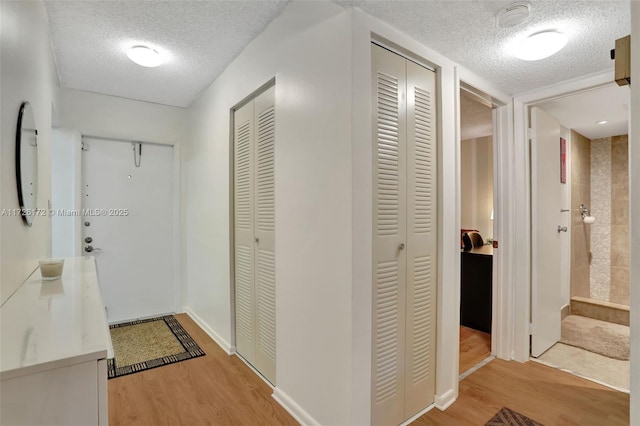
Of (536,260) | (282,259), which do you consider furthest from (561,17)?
(282,259)

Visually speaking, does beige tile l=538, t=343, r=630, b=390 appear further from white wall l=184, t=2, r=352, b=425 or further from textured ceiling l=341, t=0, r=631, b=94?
textured ceiling l=341, t=0, r=631, b=94

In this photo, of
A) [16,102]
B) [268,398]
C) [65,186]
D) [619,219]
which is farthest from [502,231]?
[65,186]

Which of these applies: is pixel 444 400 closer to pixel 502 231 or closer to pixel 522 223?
pixel 502 231

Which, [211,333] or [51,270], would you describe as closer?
[51,270]

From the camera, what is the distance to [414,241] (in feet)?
6.22

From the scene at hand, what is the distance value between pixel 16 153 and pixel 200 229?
205 cm

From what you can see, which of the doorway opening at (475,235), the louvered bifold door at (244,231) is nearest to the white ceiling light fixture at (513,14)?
the doorway opening at (475,235)

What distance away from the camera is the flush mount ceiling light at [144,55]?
2361mm

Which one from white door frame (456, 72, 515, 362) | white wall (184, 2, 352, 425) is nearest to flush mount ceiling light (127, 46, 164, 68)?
white wall (184, 2, 352, 425)

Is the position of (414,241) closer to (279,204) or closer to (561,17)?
(279,204)

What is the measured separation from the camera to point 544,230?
2803mm

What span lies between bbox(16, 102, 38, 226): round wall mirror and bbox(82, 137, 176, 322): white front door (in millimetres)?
1826

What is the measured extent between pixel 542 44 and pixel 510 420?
89.4 inches

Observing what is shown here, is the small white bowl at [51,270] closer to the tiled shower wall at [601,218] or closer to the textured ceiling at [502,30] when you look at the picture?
the textured ceiling at [502,30]
